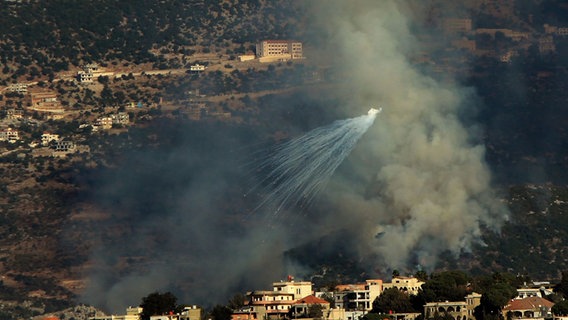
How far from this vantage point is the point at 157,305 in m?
138

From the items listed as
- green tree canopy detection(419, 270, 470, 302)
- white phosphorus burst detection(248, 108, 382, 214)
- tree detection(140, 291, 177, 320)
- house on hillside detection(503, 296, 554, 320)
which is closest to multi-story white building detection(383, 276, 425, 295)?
green tree canopy detection(419, 270, 470, 302)

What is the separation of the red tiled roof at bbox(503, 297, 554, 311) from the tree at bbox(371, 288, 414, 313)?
5.38 meters

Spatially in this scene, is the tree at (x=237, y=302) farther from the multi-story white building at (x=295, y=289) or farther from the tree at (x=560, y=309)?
the tree at (x=560, y=309)

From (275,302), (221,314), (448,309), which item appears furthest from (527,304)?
(221,314)

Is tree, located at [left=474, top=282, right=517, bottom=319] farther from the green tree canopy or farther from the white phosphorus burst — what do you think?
the white phosphorus burst

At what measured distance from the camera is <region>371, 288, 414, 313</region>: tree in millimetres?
132625

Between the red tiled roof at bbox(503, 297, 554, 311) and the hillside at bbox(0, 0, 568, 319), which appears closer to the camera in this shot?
the red tiled roof at bbox(503, 297, 554, 311)

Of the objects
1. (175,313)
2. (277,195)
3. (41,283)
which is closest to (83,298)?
(41,283)

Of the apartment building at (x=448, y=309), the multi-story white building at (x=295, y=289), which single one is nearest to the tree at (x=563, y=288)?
the apartment building at (x=448, y=309)

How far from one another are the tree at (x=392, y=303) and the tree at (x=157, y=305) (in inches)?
471

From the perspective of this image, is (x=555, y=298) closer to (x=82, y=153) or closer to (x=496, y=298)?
(x=496, y=298)

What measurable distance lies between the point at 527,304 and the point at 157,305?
844 inches

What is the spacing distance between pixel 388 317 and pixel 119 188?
6177 centimetres

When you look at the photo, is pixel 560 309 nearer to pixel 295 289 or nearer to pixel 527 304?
pixel 527 304
